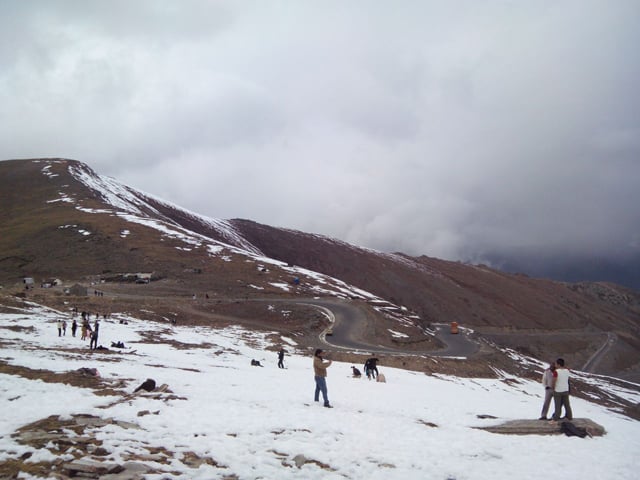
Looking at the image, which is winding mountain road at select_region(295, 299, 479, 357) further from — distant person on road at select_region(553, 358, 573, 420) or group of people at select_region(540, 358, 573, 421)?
distant person on road at select_region(553, 358, 573, 420)

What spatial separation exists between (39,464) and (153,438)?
256 cm

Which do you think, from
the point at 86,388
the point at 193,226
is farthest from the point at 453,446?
the point at 193,226

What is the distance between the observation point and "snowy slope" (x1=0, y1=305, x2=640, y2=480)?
31.6 feet

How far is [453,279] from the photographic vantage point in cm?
19788

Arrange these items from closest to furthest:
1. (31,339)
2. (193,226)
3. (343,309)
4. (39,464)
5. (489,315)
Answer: (39,464) → (31,339) → (343,309) → (489,315) → (193,226)

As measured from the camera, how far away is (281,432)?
39.1 ft

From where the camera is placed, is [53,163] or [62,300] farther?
[53,163]

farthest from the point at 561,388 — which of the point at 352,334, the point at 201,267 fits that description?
the point at 201,267

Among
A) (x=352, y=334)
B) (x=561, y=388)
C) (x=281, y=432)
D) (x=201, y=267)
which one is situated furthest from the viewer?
(x=201, y=267)

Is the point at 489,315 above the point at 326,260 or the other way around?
the other way around

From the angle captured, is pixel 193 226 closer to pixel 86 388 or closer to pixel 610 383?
pixel 610 383

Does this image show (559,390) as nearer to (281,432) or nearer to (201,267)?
(281,432)

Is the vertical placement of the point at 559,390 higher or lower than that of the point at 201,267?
lower

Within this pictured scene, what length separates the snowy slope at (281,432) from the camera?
9617 millimetres
